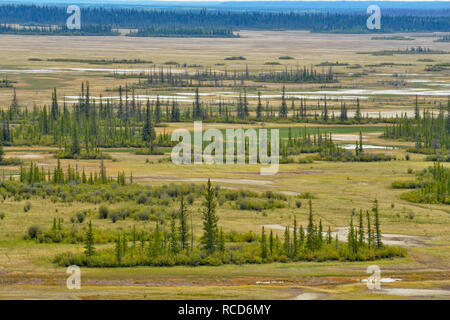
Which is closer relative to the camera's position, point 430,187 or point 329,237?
point 329,237

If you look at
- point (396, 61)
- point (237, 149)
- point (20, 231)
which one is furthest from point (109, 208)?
point (396, 61)

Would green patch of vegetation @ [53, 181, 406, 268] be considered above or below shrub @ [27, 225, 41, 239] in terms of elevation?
below

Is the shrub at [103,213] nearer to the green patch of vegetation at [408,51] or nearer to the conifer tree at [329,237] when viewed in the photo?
the conifer tree at [329,237]

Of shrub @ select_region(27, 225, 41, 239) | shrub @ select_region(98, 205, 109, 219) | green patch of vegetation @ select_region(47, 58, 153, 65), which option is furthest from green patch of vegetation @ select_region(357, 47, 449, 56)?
shrub @ select_region(27, 225, 41, 239)

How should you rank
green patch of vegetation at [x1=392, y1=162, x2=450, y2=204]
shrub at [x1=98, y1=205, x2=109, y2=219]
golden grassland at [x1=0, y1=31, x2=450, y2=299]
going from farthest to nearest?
green patch of vegetation at [x1=392, y1=162, x2=450, y2=204] < shrub at [x1=98, y1=205, x2=109, y2=219] < golden grassland at [x1=0, y1=31, x2=450, y2=299]

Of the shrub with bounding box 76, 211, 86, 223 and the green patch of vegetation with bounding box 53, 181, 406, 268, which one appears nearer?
the green patch of vegetation with bounding box 53, 181, 406, 268

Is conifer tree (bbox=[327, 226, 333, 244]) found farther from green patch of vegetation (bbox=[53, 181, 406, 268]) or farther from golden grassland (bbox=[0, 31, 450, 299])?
golden grassland (bbox=[0, 31, 450, 299])

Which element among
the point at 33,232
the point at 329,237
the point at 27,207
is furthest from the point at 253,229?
the point at 27,207

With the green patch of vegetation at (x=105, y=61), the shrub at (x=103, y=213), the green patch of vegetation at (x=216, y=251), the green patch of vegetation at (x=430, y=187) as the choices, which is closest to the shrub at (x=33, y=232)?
the green patch of vegetation at (x=216, y=251)

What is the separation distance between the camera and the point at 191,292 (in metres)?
31.0

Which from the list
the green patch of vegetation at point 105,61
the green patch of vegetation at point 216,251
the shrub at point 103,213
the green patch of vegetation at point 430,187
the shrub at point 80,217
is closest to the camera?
the green patch of vegetation at point 216,251

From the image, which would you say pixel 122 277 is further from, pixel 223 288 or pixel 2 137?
pixel 2 137

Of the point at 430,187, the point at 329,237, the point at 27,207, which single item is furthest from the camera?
the point at 430,187

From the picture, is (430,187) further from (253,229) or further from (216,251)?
(216,251)
